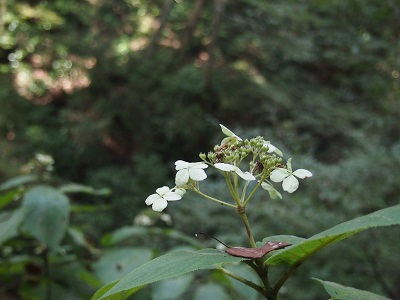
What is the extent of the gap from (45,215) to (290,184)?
877 mm

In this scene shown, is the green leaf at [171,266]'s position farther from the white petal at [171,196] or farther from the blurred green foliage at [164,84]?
the blurred green foliage at [164,84]

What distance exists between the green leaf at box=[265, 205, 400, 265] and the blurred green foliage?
252cm

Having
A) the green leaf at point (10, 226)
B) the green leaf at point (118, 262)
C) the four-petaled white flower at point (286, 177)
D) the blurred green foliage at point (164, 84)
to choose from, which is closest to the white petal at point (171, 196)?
the four-petaled white flower at point (286, 177)

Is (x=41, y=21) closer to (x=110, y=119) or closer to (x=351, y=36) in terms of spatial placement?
(x=110, y=119)

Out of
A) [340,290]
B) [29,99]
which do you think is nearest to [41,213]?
[340,290]

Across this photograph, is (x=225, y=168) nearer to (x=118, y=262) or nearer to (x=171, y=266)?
(x=171, y=266)

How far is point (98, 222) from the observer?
3.97m

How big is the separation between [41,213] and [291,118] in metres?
3.01

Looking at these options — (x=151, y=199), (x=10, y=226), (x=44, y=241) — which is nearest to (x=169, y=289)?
(x=44, y=241)

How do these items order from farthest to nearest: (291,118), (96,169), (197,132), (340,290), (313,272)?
1. (96,169)
2. (197,132)
3. (291,118)
4. (313,272)
5. (340,290)

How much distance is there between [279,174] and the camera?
2.14 feet

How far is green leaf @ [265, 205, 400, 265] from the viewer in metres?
0.50

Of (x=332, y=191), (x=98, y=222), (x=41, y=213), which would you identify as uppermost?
(x=41, y=213)

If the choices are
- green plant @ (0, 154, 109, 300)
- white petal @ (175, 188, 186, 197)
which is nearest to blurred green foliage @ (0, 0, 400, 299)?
green plant @ (0, 154, 109, 300)
